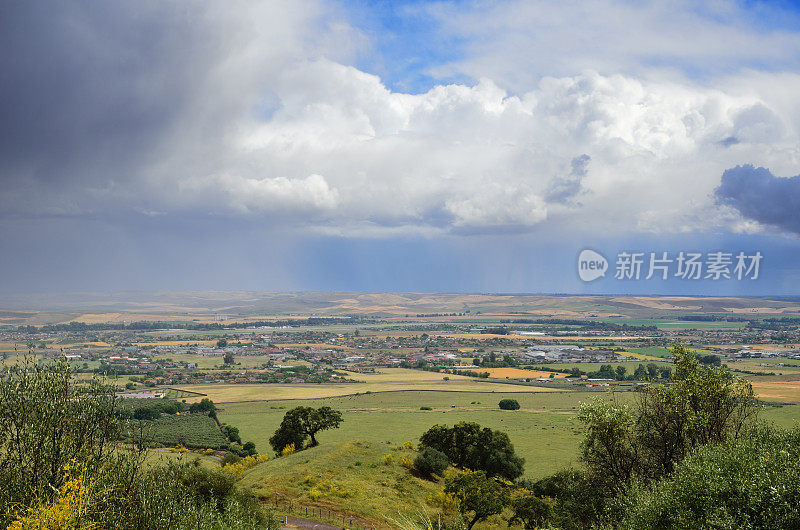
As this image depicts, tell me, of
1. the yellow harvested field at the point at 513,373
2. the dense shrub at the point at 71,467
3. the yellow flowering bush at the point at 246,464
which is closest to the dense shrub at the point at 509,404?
the yellow harvested field at the point at 513,373

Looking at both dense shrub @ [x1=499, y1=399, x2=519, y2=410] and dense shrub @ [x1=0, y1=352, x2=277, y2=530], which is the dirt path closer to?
dense shrub @ [x1=0, y1=352, x2=277, y2=530]

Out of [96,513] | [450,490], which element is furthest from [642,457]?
[96,513]

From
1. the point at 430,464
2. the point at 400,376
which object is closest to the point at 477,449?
the point at 430,464

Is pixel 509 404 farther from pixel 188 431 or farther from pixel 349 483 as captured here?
pixel 349 483

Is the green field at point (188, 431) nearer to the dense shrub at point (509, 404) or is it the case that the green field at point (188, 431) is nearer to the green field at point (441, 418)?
the green field at point (441, 418)

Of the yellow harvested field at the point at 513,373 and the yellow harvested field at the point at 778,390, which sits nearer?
the yellow harvested field at the point at 778,390

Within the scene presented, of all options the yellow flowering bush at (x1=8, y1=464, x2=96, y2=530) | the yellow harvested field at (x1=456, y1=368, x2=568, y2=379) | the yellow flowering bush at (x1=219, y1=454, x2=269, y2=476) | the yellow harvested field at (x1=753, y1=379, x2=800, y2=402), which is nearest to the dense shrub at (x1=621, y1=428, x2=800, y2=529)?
the yellow flowering bush at (x1=8, y1=464, x2=96, y2=530)

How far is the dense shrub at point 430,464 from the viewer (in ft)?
201

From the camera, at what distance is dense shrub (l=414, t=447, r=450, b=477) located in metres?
61.3

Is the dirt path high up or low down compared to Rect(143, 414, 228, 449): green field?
up

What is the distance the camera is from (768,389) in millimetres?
116938

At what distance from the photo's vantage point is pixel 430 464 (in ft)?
201

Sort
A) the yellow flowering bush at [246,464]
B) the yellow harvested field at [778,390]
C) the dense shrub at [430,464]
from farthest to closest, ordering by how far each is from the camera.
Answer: the yellow harvested field at [778,390]
the dense shrub at [430,464]
the yellow flowering bush at [246,464]

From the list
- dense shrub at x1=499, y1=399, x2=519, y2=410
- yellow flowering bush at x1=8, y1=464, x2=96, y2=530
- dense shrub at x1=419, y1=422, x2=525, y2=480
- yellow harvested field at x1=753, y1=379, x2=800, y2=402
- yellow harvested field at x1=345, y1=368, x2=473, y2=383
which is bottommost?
yellow harvested field at x1=345, y1=368, x2=473, y2=383
